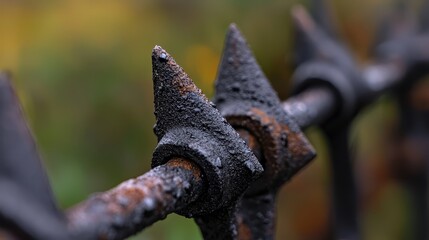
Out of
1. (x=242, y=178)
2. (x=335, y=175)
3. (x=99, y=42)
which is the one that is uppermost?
(x=99, y=42)

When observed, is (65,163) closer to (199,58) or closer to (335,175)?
(199,58)

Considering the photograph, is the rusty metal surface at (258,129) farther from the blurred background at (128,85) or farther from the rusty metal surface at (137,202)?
the blurred background at (128,85)

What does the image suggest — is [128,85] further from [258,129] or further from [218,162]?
[218,162]

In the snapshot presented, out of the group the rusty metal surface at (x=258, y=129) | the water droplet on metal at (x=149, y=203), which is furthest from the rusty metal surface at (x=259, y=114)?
the water droplet on metal at (x=149, y=203)

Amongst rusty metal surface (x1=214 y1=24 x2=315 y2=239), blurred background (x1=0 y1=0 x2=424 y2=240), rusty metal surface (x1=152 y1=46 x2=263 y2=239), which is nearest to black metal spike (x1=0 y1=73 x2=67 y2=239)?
rusty metal surface (x1=152 y1=46 x2=263 y2=239)

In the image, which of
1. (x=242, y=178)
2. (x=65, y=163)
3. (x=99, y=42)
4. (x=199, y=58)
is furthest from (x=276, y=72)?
(x=242, y=178)

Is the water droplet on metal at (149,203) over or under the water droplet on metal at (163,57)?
under
